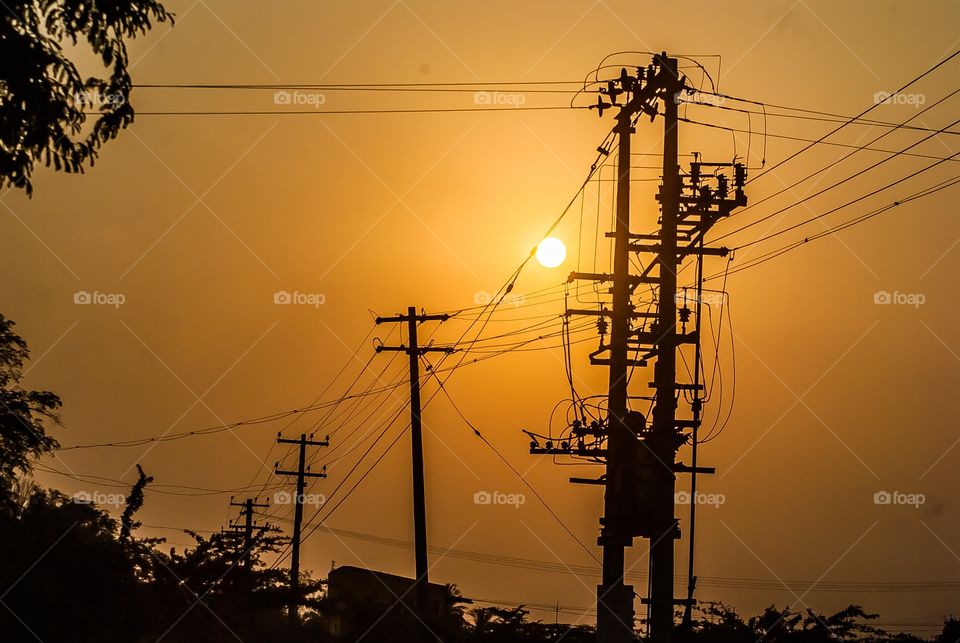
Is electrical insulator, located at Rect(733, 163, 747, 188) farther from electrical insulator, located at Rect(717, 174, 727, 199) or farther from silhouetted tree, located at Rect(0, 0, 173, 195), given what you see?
silhouetted tree, located at Rect(0, 0, 173, 195)

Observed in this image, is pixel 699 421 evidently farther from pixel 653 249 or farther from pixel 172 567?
pixel 172 567

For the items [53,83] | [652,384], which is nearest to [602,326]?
Answer: [652,384]

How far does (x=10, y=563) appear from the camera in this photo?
30953mm

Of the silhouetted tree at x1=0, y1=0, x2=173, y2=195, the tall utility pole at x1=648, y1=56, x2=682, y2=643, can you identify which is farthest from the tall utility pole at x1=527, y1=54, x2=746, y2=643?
the silhouetted tree at x1=0, y1=0, x2=173, y2=195

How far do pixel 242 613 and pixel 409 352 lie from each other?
10441 mm

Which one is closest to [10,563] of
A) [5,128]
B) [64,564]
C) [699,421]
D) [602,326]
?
[64,564]

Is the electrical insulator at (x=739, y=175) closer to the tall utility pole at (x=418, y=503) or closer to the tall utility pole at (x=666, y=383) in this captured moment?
the tall utility pole at (x=666, y=383)

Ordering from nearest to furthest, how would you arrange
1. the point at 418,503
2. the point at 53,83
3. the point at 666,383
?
the point at 53,83
the point at 666,383
the point at 418,503

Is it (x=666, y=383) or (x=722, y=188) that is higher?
(x=722, y=188)

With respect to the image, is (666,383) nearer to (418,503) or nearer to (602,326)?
(602,326)

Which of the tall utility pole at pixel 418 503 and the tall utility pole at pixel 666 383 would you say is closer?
the tall utility pole at pixel 666 383

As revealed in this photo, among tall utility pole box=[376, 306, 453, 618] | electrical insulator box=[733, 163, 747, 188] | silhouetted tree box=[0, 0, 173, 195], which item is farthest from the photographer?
tall utility pole box=[376, 306, 453, 618]

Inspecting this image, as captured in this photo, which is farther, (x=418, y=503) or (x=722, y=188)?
(x=418, y=503)

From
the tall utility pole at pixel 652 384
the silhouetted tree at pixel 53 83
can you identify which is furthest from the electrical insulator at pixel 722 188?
the silhouetted tree at pixel 53 83
